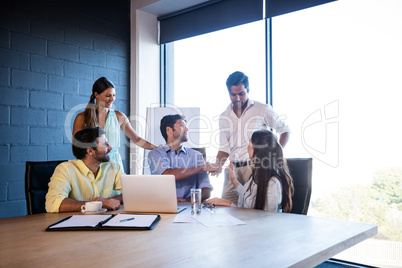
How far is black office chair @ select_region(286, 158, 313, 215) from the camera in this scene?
6.54ft

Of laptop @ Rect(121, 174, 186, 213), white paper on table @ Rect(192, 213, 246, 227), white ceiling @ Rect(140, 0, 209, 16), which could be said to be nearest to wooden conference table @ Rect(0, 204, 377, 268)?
white paper on table @ Rect(192, 213, 246, 227)

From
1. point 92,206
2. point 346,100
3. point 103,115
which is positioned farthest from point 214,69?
point 92,206

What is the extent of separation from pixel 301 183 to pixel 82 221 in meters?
1.15

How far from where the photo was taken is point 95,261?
104 cm

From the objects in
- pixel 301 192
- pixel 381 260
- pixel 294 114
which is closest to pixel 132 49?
pixel 294 114

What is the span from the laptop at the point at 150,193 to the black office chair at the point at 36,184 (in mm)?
564

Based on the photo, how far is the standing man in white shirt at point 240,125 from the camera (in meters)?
2.96

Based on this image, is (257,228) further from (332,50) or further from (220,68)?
(220,68)

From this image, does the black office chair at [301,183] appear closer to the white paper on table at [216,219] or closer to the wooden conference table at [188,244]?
the wooden conference table at [188,244]

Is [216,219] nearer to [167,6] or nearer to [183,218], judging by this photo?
[183,218]

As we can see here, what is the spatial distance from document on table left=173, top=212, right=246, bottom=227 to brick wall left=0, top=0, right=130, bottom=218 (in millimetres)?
2200

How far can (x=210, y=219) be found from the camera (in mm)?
1625

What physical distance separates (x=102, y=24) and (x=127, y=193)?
9.05 ft

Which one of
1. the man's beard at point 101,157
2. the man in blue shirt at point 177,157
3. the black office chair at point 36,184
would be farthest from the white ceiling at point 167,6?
the black office chair at point 36,184
